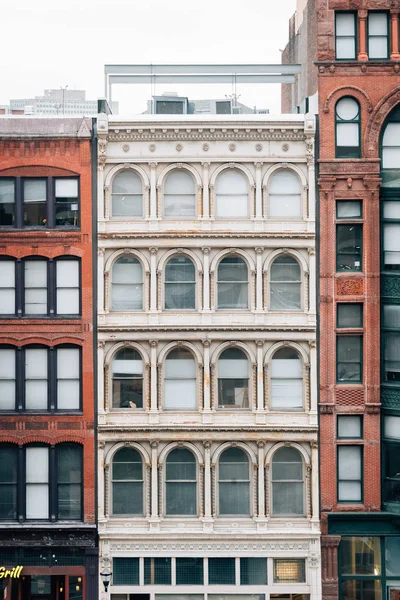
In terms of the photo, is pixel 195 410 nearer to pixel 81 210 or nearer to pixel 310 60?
pixel 81 210

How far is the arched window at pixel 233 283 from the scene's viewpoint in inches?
1312

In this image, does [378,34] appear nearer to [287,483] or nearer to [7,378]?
[287,483]

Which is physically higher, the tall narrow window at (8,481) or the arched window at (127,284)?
the arched window at (127,284)

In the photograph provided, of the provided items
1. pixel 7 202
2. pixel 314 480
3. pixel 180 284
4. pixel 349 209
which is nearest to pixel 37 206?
pixel 7 202

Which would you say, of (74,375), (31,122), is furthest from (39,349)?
(31,122)

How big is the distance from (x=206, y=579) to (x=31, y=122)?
18.4 meters

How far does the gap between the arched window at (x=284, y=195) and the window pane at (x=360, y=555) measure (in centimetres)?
1243

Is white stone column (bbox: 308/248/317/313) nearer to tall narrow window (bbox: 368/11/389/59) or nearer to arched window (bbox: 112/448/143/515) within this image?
tall narrow window (bbox: 368/11/389/59)

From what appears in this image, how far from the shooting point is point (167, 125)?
32906 mm

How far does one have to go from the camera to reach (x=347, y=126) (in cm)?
3309

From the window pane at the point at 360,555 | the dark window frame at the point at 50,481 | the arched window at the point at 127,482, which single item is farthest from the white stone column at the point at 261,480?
the dark window frame at the point at 50,481

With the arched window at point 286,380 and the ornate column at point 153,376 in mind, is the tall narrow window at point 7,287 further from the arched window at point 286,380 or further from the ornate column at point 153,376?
the arched window at point 286,380

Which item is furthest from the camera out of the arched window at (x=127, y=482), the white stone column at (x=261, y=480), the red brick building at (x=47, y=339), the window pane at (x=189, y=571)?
the arched window at (x=127, y=482)

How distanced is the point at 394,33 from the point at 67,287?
51.2ft
